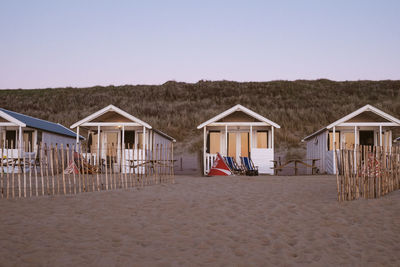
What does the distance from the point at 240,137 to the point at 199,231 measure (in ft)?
41.8

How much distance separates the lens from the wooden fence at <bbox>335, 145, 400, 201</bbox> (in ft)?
26.9

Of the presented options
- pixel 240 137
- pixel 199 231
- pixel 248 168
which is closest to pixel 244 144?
pixel 240 137

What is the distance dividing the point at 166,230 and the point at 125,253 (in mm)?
1238

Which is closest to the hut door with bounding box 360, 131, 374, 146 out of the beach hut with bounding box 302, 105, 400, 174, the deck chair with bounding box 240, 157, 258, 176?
the beach hut with bounding box 302, 105, 400, 174

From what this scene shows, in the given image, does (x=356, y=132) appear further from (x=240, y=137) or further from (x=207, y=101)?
(x=207, y=101)

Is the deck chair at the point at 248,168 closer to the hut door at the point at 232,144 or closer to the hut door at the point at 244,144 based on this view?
the hut door at the point at 244,144

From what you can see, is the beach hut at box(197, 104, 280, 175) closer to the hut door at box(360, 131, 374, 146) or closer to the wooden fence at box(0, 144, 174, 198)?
the wooden fence at box(0, 144, 174, 198)

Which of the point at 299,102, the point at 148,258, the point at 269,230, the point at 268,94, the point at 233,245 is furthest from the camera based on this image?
the point at 268,94

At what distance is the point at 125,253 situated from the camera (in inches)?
195

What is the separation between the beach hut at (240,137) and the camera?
1747cm

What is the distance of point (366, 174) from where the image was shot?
8.95 meters

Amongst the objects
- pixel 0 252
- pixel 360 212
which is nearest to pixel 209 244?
pixel 0 252

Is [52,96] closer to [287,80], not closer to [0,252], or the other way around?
[287,80]

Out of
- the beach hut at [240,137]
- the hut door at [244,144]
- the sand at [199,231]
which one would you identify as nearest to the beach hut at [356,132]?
the beach hut at [240,137]
